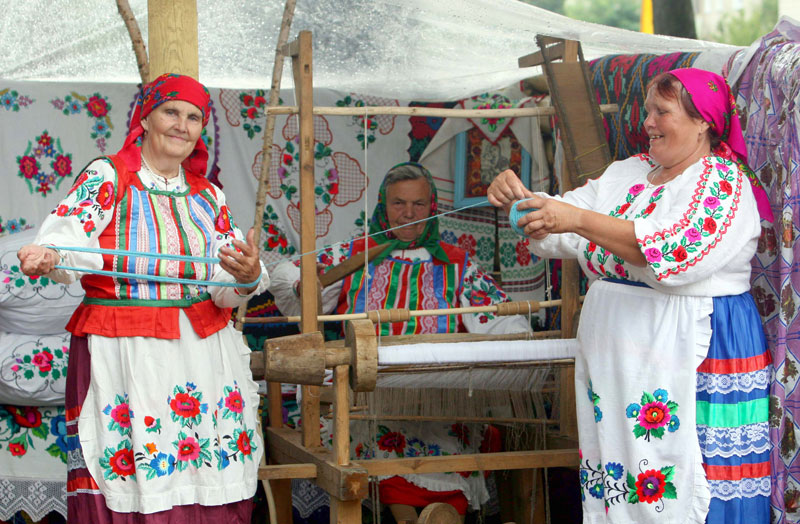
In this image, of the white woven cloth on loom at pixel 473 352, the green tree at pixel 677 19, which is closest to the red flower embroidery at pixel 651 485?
the white woven cloth on loom at pixel 473 352

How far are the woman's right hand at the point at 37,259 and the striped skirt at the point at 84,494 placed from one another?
314 millimetres

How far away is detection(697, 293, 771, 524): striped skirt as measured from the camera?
2.42 metres

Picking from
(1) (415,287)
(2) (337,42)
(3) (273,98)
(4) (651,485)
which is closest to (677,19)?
(2) (337,42)

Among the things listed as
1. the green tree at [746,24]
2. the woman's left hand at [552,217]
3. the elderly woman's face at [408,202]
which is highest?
the green tree at [746,24]

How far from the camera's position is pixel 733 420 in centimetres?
243

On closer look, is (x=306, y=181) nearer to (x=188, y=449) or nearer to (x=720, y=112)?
(x=188, y=449)

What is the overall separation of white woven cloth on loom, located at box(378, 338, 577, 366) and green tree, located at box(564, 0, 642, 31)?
2272 cm

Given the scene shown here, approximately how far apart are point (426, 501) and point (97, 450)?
1.59 metres

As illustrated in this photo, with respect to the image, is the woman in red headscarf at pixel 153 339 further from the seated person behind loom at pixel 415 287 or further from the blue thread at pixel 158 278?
the seated person behind loom at pixel 415 287

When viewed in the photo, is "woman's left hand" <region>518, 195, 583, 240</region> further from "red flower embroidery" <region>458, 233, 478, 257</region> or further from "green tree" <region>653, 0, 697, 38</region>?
"green tree" <region>653, 0, 697, 38</region>

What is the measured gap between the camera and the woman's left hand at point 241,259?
2.58 meters

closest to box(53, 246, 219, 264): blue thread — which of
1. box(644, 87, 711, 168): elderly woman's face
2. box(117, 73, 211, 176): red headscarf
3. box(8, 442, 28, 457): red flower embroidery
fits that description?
box(117, 73, 211, 176): red headscarf

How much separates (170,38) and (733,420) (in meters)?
2.11

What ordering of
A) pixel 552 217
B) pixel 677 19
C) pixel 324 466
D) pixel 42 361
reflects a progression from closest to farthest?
pixel 552 217, pixel 324 466, pixel 42 361, pixel 677 19
